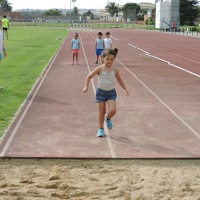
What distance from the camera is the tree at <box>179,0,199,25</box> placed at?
330ft

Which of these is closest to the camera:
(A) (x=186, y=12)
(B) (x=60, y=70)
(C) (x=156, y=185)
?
(C) (x=156, y=185)

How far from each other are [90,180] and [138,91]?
704 cm

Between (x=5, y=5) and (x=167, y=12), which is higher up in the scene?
(x=5, y=5)

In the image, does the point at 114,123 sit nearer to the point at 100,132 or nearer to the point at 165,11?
the point at 100,132

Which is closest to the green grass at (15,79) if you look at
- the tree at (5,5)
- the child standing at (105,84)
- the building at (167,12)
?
the child standing at (105,84)

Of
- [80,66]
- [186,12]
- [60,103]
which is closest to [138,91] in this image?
[60,103]

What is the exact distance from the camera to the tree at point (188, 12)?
100669 mm

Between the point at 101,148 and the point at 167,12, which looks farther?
the point at 167,12

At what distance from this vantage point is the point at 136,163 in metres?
6.34

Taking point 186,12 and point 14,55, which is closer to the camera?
point 14,55

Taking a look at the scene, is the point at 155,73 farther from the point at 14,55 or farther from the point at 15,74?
the point at 14,55

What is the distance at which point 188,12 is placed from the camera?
101 m

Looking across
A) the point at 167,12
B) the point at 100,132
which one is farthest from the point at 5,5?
the point at 100,132

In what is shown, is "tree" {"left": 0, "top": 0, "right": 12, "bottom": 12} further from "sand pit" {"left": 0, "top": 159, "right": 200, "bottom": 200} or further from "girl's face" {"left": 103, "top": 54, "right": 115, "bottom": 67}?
"sand pit" {"left": 0, "top": 159, "right": 200, "bottom": 200}
